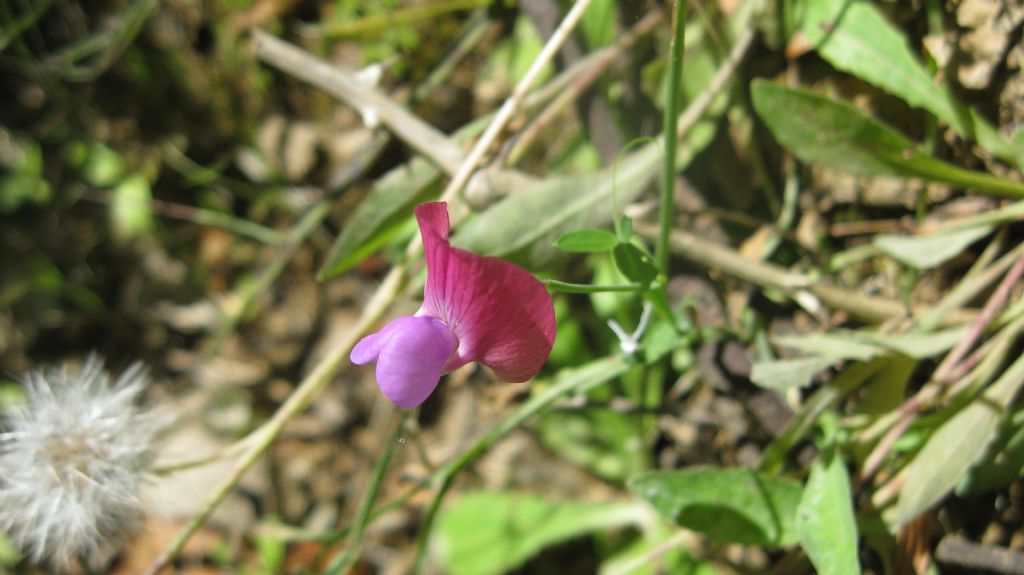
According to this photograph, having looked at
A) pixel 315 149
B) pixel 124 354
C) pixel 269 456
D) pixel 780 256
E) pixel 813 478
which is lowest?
pixel 813 478

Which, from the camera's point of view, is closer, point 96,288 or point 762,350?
point 762,350

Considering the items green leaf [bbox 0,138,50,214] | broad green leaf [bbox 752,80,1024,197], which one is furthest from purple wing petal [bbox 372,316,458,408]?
green leaf [bbox 0,138,50,214]

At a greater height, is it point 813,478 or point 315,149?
point 315,149

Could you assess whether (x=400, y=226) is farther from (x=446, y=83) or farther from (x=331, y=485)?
(x=331, y=485)

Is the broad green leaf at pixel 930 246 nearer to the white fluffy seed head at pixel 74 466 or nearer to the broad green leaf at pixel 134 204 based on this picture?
the white fluffy seed head at pixel 74 466

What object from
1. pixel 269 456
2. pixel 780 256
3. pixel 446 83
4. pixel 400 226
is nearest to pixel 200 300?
pixel 269 456

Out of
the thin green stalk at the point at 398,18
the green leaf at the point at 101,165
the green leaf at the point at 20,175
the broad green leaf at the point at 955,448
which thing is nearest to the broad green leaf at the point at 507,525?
the broad green leaf at the point at 955,448
